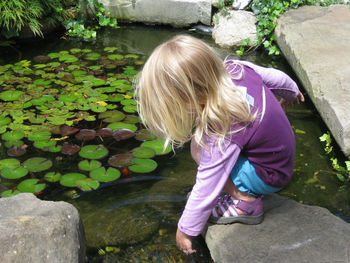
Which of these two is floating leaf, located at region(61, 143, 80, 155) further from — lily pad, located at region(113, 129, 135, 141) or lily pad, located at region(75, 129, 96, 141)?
lily pad, located at region(113, 129, 135, 141)

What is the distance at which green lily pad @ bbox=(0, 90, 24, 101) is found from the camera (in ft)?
9.82

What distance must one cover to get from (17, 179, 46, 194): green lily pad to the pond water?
0.04 meters

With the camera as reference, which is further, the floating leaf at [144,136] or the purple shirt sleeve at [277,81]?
the floating leaf at [144,136]

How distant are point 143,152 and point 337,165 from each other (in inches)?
45.7

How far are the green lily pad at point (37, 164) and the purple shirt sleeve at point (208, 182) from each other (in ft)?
3.32

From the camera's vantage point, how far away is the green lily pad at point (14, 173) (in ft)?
7.28

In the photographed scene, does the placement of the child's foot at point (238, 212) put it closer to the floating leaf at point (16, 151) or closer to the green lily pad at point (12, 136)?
the floating leaf at point (16, 151)

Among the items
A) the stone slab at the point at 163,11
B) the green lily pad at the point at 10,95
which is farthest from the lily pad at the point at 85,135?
the stone slab at the point at 163,11

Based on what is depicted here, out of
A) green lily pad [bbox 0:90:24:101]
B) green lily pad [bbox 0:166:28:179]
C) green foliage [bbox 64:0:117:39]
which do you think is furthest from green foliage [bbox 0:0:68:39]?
green lily pad [bbox 0:166:28:179]

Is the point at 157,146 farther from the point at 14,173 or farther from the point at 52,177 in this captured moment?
the point at 14,173

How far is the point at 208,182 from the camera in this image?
5.19ft

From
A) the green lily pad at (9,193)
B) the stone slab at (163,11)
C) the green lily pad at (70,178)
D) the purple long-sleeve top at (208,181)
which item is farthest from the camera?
the stone slab at (163,11)

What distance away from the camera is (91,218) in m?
2.03

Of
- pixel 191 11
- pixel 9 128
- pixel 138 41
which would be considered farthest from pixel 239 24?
pixel 9 128
